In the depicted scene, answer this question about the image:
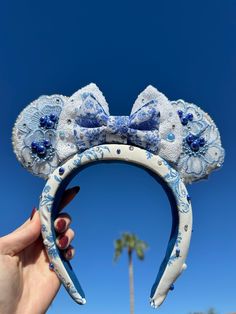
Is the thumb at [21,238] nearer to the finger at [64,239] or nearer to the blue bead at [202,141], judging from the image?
the finger at [64,239]

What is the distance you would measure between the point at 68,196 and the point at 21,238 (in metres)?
0.49

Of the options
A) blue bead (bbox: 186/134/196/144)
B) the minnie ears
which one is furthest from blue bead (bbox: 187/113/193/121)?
blue bead (bbox: 186/134/196/144)

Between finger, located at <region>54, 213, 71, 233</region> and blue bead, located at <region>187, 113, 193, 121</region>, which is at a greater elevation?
blue bead, located at <region>187, 113, 193, 121</region>

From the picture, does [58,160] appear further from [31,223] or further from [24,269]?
[24,269]

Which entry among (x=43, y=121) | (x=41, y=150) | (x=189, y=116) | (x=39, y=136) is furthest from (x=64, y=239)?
(x=189, y=116)

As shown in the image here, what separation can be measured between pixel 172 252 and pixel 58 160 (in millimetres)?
1115

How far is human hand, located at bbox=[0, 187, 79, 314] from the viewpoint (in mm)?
3443

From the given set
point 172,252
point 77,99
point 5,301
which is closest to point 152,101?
point 77,99

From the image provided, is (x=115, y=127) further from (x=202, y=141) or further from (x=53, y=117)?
(x=202, y=141)

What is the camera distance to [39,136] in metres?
3.80

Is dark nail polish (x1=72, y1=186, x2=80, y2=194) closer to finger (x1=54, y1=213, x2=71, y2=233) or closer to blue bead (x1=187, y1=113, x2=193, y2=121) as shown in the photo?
finger (x1=54, y1=213, x2=71, y2=233)

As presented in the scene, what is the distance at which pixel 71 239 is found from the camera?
372 centimetres

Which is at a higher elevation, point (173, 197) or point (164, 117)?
point (164, 117)

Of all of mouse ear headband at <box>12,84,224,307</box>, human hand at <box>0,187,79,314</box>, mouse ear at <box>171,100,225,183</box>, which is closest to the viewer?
human hand at <box>0,187,79,314</box>
